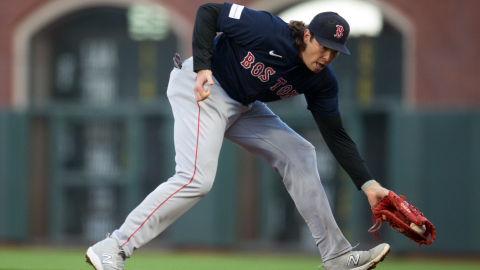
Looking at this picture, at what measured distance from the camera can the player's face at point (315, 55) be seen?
3.33m

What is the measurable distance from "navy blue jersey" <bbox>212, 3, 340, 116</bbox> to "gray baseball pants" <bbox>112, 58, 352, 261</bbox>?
135 millimetres

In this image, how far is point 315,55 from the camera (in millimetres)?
3361

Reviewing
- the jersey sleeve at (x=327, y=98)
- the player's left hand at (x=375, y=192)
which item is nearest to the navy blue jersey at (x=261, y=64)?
the jersey sleeve at (x=327, y=98)

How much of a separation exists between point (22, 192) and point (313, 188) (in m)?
5.32

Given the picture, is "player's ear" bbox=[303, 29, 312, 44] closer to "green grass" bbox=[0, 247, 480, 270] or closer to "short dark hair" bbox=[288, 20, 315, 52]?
"short dark hair" bbox=[288, 20, 315, 52]

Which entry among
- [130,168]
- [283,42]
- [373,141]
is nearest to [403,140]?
[373,141]

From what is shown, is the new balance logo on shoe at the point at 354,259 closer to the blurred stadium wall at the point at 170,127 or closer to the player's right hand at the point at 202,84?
the player's right hand at the point at 202,84

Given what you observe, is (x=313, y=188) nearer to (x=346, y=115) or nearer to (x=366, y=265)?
(x=366, y=265)

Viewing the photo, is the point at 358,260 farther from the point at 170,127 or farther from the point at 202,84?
the point at 170,127

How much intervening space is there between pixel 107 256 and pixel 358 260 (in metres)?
1.63

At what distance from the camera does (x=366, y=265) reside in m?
3.73

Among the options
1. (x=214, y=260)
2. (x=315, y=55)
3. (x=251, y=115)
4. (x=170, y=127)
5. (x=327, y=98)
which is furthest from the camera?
(x=170, y=127)

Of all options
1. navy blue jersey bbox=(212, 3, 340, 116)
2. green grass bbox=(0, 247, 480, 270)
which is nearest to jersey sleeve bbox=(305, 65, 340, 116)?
navy blue jersey bbox=(212, 3, 340, 116)

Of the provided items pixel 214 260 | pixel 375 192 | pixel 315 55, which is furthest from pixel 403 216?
pixel 214 260
